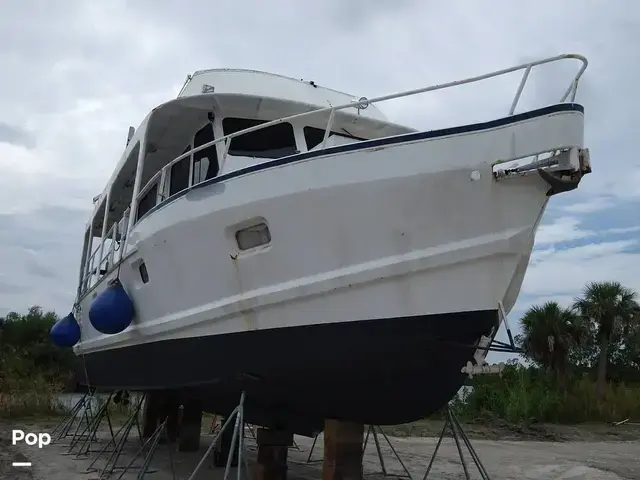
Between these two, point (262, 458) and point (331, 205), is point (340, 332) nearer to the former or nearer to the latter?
point (331, 205)

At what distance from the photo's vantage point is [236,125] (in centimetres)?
623

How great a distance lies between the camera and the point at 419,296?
4.43 metres

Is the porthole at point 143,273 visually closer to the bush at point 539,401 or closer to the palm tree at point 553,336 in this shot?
the bush at point 539,401

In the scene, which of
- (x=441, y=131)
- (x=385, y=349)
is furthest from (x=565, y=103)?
(x=385, y=349)

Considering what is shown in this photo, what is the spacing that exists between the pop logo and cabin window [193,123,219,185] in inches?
328

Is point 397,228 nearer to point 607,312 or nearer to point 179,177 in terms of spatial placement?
point 179,177

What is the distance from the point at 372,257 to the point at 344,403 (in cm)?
134

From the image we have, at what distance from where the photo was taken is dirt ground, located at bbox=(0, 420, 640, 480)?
29.8 feet

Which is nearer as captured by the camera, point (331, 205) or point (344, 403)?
point (331, 205)

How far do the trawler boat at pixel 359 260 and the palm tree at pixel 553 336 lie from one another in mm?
16855

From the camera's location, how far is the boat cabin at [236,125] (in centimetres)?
600

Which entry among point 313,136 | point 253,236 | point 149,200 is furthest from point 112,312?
point 313,136

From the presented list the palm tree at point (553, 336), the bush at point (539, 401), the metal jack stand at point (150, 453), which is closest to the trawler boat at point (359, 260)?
the metal jack stand at point (150, 453)

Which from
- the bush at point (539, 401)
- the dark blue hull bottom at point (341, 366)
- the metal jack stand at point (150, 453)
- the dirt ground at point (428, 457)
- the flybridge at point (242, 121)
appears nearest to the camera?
the dark blue hull bottom at point (341, 366)
